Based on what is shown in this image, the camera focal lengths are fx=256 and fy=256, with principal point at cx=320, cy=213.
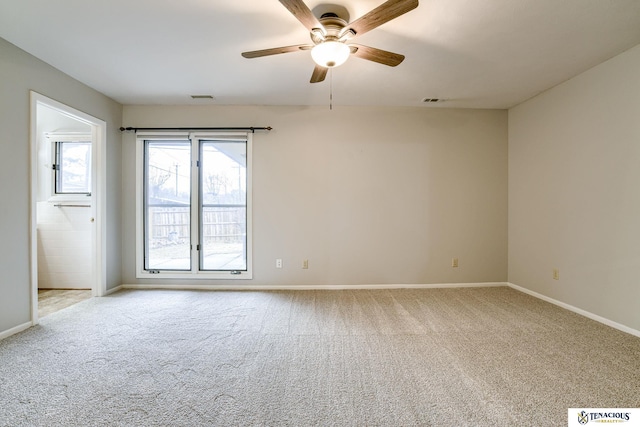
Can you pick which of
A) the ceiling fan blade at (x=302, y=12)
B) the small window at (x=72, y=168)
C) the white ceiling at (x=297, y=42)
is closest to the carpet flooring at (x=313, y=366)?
the small window at (x=72, y=168)

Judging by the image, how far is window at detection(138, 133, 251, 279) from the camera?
11.9ft

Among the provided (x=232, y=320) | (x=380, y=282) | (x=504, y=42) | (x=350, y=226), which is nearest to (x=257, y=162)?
(x=350, y=226)

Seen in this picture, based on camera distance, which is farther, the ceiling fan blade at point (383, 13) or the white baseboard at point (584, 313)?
the white baseboard at point (584, 313)

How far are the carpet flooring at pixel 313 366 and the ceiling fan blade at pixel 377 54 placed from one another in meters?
2.29

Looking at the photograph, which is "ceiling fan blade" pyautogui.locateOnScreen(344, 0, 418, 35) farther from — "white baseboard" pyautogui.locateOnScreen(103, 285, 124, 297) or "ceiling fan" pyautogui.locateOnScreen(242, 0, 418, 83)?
"white baseboard" pyautogui.locateOnScreen(103, 285, 124, 297)

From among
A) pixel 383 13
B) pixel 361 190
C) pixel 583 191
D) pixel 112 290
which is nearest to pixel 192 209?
pixel 112 290

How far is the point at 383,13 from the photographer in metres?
1.52

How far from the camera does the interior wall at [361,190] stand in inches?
142

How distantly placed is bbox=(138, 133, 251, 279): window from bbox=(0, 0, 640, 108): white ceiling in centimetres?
80

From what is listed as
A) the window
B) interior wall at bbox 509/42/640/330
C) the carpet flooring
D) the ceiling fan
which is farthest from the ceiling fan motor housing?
interior wall at bbox 509/42/640/330

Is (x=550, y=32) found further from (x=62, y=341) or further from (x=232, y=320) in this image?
(x=62, y=341)

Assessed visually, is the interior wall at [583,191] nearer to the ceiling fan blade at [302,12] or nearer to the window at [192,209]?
the ceiling fan blade at [302,12]

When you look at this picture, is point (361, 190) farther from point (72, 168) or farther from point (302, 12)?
point (72, 168)

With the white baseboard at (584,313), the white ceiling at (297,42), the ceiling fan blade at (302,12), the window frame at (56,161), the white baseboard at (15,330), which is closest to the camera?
the ceiling fan blade at (302,12)
